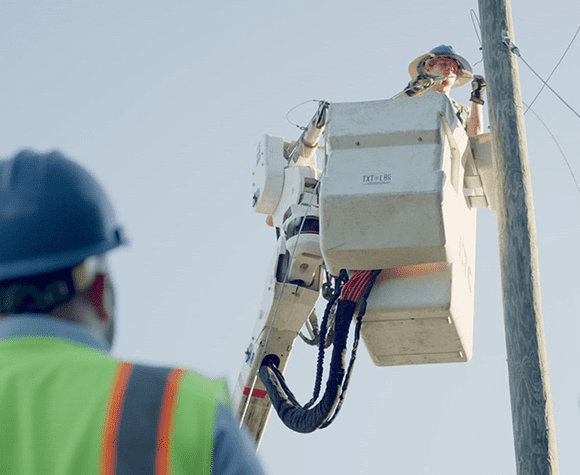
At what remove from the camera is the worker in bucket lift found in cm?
565

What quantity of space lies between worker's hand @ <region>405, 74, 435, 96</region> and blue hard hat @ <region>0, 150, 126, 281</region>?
420cm

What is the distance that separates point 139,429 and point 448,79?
15.7 feet

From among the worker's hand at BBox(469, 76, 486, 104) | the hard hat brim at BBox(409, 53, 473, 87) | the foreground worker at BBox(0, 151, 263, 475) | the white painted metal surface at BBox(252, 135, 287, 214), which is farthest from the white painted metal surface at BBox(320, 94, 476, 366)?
the foreground worker at BBox(0, 151, 263, 475)

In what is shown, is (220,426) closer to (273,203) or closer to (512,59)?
(512,59)

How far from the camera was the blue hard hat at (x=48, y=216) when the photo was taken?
1492 mm

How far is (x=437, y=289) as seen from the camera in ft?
15.7

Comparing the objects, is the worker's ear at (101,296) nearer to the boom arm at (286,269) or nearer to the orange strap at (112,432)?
the orange strap at (112,432)

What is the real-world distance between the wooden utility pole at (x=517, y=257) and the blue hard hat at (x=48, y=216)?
3080 millimetres

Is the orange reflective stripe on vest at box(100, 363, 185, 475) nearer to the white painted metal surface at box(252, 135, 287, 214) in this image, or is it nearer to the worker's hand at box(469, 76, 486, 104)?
the worker's hand at box(469, 76, 486, 104)

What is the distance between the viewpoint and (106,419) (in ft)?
4.43

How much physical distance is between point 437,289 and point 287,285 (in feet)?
3.84

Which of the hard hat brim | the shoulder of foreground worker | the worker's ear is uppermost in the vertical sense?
the hard hat brim

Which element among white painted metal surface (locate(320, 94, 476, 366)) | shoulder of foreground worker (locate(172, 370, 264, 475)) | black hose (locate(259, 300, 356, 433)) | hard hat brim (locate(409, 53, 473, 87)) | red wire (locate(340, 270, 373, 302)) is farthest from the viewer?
hard hat brim (locate(409, 53, 473, 87))

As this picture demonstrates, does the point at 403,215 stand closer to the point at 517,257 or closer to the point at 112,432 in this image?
the point at 517,257
